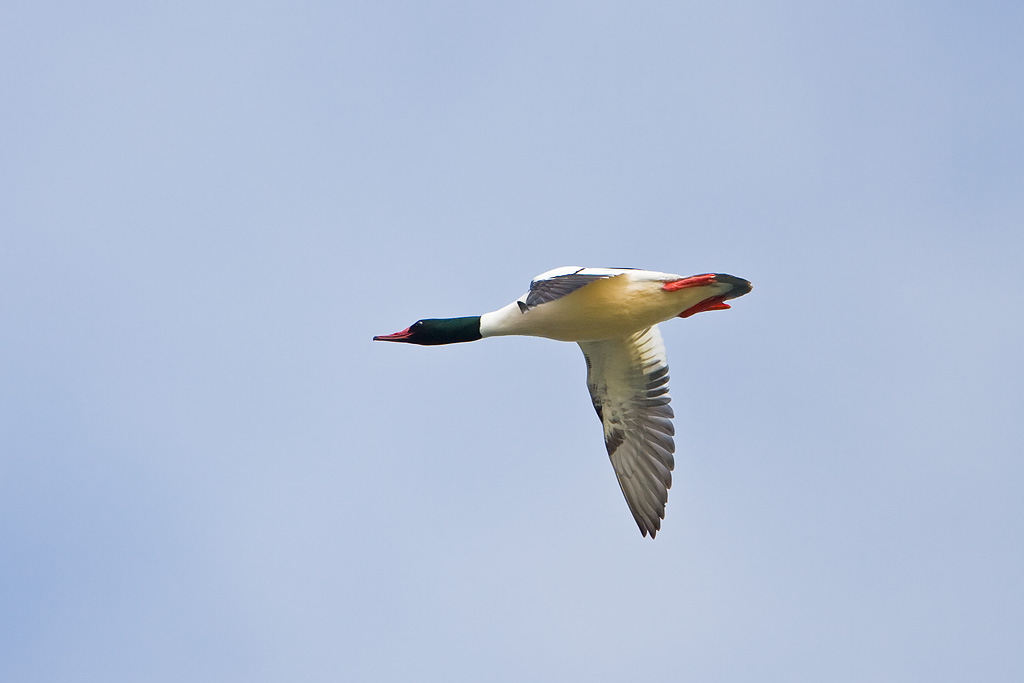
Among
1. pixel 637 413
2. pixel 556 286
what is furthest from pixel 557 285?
pixel 637 413

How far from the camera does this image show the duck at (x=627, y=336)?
11.8 m

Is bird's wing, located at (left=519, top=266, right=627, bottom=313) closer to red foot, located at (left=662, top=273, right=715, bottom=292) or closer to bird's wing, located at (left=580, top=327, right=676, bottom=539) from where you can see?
red foot, located at (left=662, top=273, right=715, bottom=292)

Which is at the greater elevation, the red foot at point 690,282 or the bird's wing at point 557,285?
the red foot at point 690,282

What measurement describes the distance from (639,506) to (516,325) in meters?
2.35

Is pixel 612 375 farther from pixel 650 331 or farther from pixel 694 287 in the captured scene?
pixel 694 287

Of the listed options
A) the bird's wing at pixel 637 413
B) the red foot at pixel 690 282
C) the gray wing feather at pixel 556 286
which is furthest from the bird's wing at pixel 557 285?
the bird's wing at pixel 637 413

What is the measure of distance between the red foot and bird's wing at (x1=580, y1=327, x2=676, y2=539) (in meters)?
1.24

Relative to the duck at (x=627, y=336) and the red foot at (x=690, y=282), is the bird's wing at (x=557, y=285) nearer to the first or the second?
the duck at (x=627, y=336)

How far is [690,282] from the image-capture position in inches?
460

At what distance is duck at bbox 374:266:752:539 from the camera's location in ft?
38.7

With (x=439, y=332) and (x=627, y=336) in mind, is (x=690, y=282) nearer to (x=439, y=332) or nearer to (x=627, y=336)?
(x=627, y=336)

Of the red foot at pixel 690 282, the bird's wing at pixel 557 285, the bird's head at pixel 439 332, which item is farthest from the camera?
the bird's head at pixel 439 332

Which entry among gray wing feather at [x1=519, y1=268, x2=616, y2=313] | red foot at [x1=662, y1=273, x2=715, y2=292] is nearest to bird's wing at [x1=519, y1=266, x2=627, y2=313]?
gray wing feather at [x1=519, y1=268, x2=616, y2=313]

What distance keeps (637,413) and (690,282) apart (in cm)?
205
